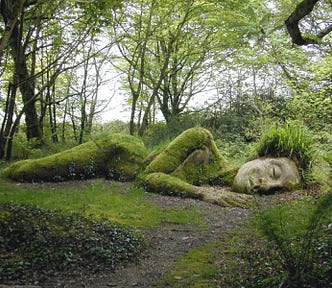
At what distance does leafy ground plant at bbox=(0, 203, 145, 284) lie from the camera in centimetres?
422

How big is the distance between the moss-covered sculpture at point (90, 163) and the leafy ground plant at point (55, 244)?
4.28 metres

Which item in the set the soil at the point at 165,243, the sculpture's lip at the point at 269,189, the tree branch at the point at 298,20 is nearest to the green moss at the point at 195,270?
the soil at the point at 165,243

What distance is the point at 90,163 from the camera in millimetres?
10602

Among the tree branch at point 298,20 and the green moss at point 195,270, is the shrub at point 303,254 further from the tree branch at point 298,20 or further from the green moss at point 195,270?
the tree branch at point 298,20

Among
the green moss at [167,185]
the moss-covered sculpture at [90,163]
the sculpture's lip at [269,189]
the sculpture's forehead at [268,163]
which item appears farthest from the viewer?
the moss-covered sculpture at [90,163]

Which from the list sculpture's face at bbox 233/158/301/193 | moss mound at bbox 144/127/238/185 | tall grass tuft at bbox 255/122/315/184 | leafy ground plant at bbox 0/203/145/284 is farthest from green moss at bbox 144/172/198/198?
leafy ground plant at bbox 0/203/145/284

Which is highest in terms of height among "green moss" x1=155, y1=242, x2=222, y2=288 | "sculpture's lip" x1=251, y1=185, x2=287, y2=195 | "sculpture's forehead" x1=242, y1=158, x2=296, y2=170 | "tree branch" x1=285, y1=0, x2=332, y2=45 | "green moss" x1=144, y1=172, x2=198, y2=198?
"tree branch" x1=285, y1=0, x2=332, y2=45

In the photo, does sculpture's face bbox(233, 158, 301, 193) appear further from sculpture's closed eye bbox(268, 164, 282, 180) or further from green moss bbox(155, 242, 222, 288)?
green moss bbox(155, 242, 222, 288)

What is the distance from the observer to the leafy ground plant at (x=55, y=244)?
13.8ft

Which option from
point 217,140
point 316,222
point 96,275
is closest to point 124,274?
point 96,275

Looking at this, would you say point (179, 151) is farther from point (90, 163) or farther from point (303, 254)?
point (303, 254)

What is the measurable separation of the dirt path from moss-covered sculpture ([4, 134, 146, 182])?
7.81ft

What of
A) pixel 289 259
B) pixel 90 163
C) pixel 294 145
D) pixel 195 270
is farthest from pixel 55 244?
pixel 294 145

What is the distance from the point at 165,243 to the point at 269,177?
4.57 m
